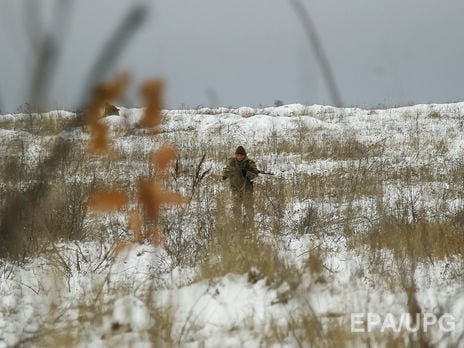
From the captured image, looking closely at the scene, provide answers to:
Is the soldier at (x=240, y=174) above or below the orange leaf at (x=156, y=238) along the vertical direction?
above

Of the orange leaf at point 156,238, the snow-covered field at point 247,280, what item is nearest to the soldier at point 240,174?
the snow-covered field at point 247,280

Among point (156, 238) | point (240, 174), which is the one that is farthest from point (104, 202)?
point (156, 238)

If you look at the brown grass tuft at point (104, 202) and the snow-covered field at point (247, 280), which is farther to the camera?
the brown grass tuft at point (104, 202)

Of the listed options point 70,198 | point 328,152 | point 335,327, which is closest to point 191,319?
point 335,327

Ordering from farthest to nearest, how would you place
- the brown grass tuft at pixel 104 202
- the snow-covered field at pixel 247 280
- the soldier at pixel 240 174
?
the soldier at pixel 240 174 < the brown grass tuft at pixel 104 202 < the snow-covered field at pixel 247 280

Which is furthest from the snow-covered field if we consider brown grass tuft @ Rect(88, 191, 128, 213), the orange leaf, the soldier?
the soldier

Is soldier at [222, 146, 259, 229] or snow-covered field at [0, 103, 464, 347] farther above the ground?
soldier at [222, 146, 259, 229]

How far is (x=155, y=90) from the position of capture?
1.08 m

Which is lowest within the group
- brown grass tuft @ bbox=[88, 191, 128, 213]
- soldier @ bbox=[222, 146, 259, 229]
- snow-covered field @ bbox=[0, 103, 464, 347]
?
snow-covered field @ bbox=[0, 103, 464, 347]

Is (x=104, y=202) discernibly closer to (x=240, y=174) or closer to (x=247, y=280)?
(x=240, y=174)

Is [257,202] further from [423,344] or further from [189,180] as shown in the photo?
[423,344]

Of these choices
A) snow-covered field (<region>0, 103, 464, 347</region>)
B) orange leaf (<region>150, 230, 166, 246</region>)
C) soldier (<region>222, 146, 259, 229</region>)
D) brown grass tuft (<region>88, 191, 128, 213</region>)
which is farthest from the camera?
soldier (<region>222, 146, 259, 229</region>)

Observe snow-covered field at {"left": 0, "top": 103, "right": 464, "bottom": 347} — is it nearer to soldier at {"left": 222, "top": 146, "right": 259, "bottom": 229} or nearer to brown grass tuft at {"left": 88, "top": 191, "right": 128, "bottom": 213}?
brown grass tuft at {"left": 88, "top": 191, "right": 128, "bottom": 213}

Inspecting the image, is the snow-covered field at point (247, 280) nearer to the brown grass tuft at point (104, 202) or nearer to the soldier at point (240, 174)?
the brown grass tuft at point (104, 202)
